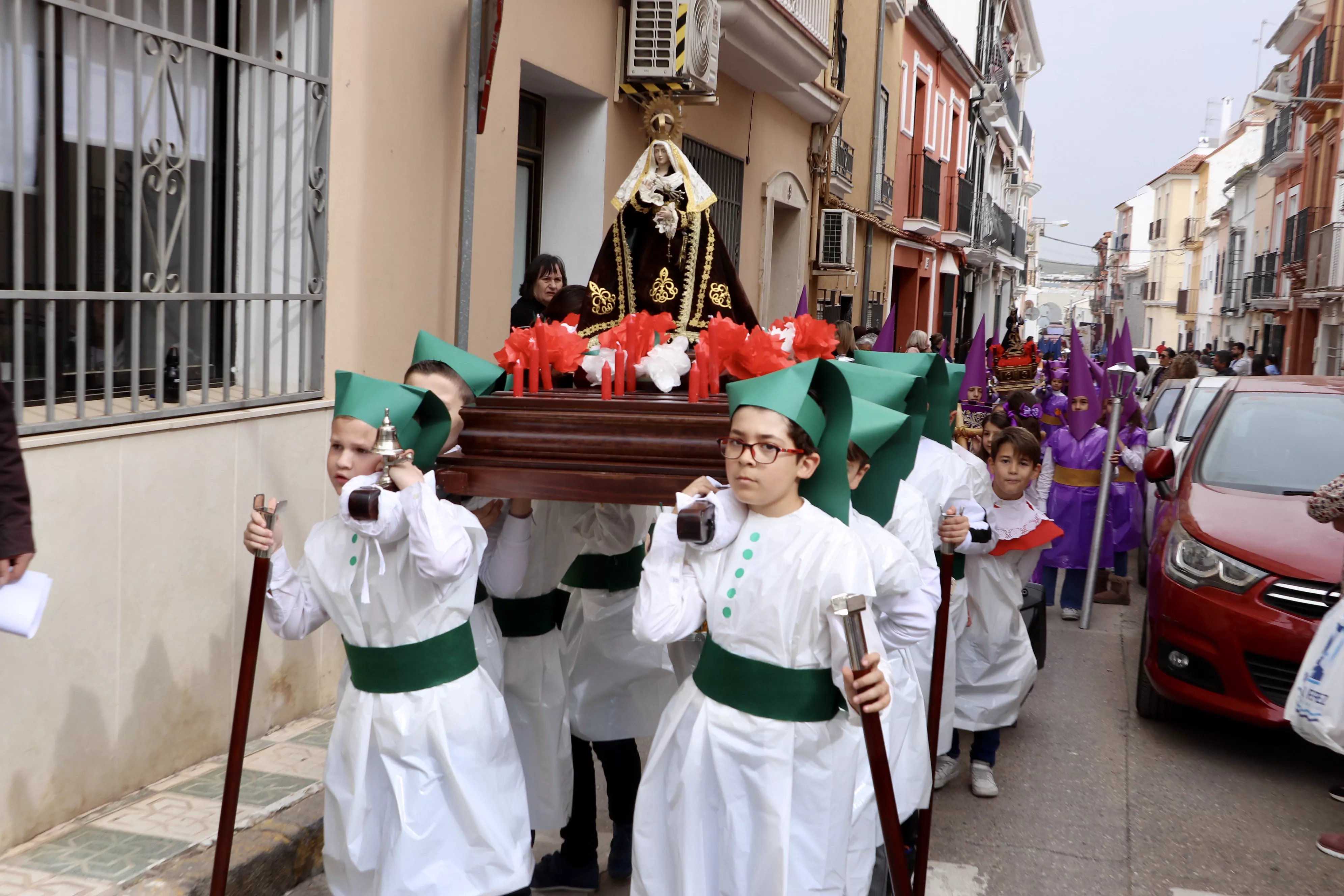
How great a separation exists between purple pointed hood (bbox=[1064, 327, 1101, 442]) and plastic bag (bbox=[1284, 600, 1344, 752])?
4.32 metres

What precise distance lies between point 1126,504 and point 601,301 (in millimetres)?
5630

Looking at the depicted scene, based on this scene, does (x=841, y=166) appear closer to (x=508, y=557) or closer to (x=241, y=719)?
(x=508, y=557)

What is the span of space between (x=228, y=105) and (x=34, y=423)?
5.09ft

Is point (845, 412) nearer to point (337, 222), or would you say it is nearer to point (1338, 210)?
point (337, 222)

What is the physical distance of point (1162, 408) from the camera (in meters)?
11.6

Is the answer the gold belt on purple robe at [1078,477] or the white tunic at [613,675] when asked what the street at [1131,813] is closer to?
the white tunic at [613,675]

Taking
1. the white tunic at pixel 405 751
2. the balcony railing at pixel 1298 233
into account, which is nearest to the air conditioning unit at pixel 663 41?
the white tunic at pixel 405 751

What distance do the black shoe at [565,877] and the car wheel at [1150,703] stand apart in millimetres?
3111

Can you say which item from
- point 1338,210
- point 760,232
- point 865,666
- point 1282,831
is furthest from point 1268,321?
point 865,666

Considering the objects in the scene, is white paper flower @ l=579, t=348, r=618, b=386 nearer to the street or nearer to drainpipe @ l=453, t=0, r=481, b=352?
the street

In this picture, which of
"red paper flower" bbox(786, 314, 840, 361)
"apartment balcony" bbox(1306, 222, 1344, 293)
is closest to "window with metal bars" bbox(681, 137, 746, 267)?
"red paper flower" bbox(786, 314, 840, 361)

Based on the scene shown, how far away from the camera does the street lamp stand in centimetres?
844

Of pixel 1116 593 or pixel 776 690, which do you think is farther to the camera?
pixel 1116 593

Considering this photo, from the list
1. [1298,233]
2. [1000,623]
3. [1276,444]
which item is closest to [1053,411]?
[1276,444]
